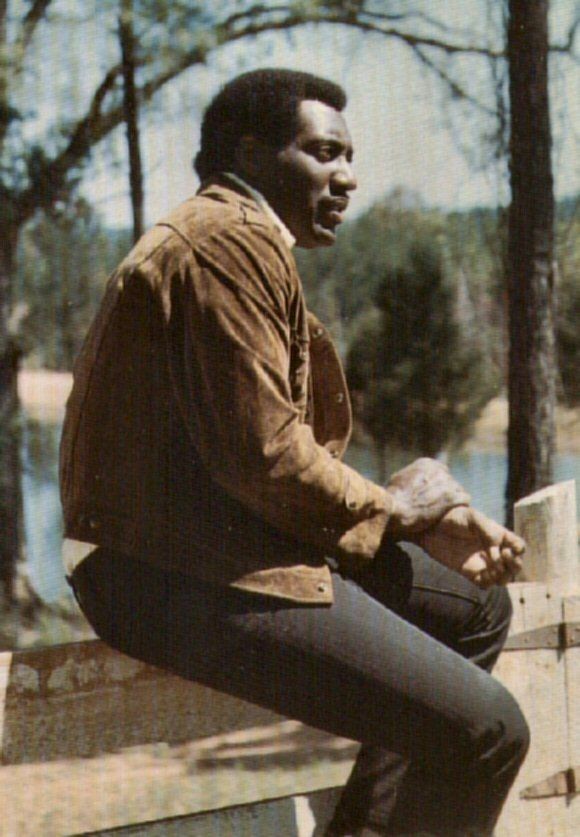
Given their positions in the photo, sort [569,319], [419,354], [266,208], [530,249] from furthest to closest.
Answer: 1. [419,354]
2. [569,319]
3. [530,249]
4. [266,208]

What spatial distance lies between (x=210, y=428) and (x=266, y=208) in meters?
0.47

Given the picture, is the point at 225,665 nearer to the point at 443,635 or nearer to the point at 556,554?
the point at 443,635

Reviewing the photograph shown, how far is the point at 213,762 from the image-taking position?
7.52m

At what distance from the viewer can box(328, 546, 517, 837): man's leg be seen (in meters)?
2.31

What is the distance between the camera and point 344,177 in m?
2.35

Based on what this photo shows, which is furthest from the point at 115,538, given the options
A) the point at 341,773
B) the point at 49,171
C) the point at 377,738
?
the point at 49,171

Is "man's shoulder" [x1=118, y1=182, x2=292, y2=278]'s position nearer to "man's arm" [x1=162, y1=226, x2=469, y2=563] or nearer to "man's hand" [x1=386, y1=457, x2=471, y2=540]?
"man's arm" [x1=162, y1=226, x2=469, y2=563]

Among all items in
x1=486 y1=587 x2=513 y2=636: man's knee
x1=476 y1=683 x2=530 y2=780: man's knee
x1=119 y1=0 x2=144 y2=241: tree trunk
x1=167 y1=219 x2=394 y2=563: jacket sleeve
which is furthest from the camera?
x1=119 y1=0 x2=144 y2=241: tree trunk

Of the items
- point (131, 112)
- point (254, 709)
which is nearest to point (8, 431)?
point (131, 112)

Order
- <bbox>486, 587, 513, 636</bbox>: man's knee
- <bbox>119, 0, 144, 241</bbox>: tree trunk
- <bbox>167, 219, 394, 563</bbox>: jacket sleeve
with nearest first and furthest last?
1. <bbox>167, 219, 394, 563</bbox>: jacket sleeve
2. <bbox>486, 587, 513, 636</bbox>: man's knee
3. <bbox>119, 0, 144, 241</bbox>: tree trunk

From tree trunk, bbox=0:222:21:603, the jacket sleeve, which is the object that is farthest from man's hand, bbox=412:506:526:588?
tree trunk, bbox=0:222:21:603

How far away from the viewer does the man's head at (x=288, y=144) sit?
2.31 m

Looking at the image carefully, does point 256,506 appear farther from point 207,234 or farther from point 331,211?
point 331,211

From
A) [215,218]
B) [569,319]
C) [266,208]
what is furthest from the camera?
[569,319]
